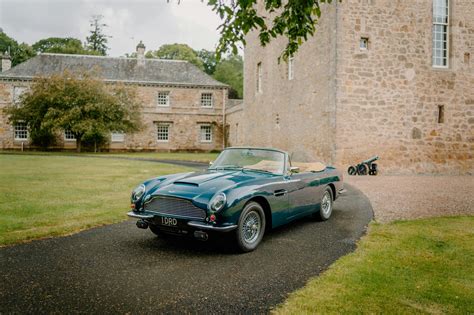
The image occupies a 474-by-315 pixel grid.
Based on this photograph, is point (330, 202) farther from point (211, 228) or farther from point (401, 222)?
point (211, 228)

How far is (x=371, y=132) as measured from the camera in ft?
50.5

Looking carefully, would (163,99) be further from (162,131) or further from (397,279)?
(397,279)

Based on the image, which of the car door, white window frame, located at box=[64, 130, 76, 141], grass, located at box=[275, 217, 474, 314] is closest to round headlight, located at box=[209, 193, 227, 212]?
grass, located at box=[275, 217, 474, 314]

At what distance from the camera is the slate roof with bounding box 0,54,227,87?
34.6 m

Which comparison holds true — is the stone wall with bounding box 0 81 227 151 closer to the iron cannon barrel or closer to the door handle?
the iron cannon barrel

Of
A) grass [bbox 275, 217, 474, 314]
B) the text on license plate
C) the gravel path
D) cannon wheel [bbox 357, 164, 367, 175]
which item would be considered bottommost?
grass [bbox 275, 217, 474, 314]

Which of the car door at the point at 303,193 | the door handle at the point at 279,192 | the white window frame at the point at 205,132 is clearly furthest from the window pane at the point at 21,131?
the door handle at the point at 279,192

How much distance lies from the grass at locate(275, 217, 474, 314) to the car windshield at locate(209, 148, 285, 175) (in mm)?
1660

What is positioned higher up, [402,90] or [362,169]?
[402,90]

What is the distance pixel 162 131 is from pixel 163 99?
3.02 m

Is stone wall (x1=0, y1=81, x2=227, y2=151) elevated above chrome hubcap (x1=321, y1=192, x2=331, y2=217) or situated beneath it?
elevated above

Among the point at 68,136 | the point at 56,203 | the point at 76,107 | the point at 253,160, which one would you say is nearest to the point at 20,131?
the point at 68,136

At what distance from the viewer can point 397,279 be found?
153 inches

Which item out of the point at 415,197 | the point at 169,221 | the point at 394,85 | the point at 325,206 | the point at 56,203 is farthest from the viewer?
the point at 394,85
